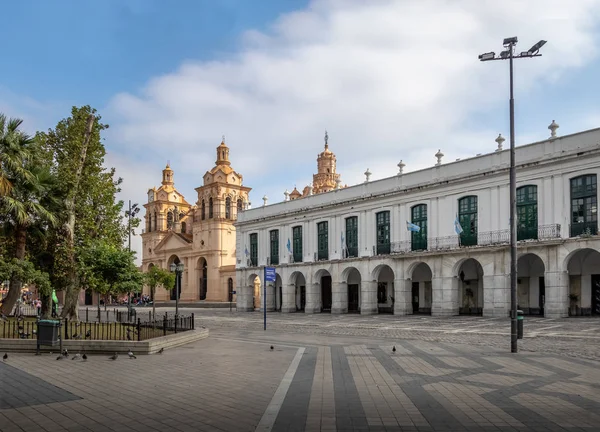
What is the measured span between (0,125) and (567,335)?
22.8 m

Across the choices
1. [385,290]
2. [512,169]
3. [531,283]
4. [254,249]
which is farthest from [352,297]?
[512,169]

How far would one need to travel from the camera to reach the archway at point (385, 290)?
46.1m

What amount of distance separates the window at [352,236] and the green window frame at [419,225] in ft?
18.7

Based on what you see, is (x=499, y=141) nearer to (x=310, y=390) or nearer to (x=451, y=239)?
(x=451, y=239)

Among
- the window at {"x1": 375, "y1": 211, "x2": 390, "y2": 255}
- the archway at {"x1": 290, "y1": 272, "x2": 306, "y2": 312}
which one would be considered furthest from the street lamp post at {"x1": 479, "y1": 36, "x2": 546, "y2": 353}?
the archway at {"x1": 290, "y1": 272, "x2": 306, "y2": 312}

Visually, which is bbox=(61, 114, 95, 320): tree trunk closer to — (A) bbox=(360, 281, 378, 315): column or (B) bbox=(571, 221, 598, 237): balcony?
(A) bbox=(360, 281, 378, 315): column

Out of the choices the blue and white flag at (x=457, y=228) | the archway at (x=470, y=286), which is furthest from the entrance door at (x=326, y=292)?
the blue and white flag at (x=457, y=228)

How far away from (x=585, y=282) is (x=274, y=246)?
90.2 feet

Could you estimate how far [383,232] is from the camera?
43.5 m

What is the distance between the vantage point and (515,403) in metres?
8.90

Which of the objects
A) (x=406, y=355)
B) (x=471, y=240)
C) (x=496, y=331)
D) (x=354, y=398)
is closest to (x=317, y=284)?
(x=471, y=240)

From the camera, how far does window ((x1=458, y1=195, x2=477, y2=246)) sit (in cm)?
3731

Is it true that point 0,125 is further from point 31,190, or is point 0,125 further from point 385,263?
point 385,263

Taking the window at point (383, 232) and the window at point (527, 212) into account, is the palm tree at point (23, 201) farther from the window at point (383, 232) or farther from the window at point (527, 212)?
the window at point (527, 212)
